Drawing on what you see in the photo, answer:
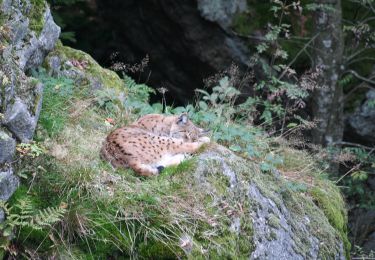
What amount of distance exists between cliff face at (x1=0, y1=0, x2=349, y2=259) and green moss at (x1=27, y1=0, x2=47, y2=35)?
13 millimetres

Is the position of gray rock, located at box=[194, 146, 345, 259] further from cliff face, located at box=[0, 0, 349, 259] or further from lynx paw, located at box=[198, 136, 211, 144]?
lynx paw, located at box=[198, 136, 211, 144]

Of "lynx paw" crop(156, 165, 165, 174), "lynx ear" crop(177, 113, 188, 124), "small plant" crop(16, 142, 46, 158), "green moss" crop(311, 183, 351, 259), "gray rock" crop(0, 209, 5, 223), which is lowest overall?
"green moss" crop(311, 183, 351, 259)

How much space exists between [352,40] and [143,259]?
259 inches

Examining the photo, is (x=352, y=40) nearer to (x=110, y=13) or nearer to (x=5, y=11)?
(x=110, y=13)

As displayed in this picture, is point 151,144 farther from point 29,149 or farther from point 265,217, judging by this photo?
point 29,149

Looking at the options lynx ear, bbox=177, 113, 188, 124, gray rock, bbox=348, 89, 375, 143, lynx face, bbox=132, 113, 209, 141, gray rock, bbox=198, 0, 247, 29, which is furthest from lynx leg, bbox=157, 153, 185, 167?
gray rock, bbox=348, 89, 375, 143

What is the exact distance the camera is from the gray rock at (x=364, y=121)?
33.4 ft

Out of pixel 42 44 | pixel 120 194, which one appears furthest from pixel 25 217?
pixel 42 44

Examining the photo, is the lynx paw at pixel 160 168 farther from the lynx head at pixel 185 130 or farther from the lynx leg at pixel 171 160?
the lynx head at pixel 185 130

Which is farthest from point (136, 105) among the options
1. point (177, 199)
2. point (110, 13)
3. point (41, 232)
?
point (110, 13)

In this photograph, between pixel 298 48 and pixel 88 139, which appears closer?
pixel 88 139

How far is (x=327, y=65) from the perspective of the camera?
9469 millimetres

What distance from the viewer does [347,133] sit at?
1037 centimetres

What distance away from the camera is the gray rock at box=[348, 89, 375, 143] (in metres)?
10.2
